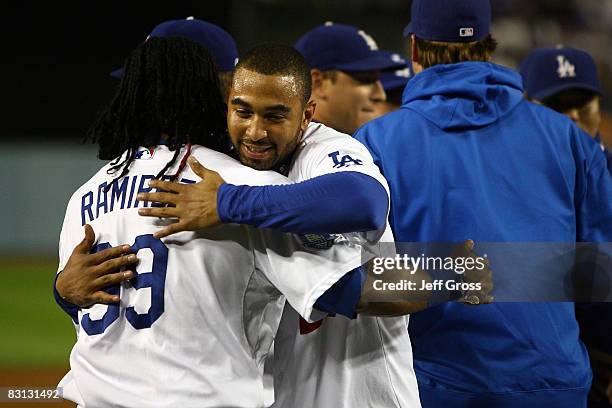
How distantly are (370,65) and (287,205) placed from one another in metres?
2.60

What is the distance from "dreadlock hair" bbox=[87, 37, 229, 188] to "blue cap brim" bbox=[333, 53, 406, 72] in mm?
2192

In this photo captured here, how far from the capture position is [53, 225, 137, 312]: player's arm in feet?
7.07

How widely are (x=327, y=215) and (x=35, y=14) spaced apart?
13.1 meters

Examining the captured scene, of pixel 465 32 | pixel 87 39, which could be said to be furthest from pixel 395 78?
pixel 87 39

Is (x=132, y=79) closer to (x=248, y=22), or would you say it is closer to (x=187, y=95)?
(x=187, y=95)

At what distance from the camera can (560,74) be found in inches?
168

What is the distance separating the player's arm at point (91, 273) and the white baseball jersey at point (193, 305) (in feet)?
0.10

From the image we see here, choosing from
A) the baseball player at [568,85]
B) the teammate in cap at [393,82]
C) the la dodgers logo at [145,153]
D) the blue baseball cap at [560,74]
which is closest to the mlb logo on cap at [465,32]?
the la dodgers logo at [145,153]

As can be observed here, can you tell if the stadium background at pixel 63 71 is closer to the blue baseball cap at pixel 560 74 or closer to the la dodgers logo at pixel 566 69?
the blue baseball cap at pixel 560 74

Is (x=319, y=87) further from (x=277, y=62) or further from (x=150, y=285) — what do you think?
(x=150, y=285)

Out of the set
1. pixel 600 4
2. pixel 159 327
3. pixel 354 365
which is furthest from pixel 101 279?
pixel 600 4

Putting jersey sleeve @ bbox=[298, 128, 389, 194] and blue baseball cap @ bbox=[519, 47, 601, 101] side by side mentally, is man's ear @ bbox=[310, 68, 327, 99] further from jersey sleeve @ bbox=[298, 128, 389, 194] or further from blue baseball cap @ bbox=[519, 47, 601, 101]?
jersey sleeve @ bbox=[298, 128, 389, 194]

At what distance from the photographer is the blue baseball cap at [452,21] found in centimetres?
283

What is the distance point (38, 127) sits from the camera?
44.5 feet
